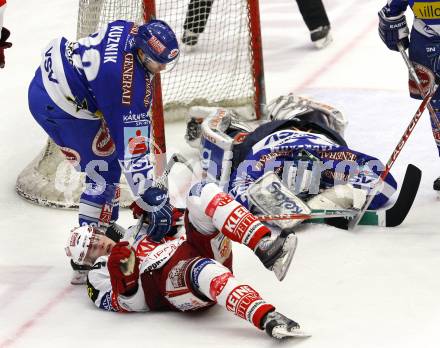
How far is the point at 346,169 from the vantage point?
423 cm

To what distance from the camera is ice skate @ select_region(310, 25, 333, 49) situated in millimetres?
6445

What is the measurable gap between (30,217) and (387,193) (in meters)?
1.48

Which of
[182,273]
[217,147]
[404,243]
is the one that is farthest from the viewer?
[217,147]

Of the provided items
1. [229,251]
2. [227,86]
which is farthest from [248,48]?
[229,251]

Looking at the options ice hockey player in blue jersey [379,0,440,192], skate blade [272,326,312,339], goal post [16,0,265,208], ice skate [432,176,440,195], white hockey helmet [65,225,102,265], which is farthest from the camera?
goal post [16,0,265,208]

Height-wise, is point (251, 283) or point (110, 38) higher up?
point (110, 38)

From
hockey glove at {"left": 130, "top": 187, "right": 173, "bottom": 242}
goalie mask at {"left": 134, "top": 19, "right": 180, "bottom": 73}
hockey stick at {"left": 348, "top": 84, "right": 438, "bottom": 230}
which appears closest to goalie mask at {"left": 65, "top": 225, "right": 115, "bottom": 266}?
hockey glove at {"left": 130, "top": 187, "right": 173, "bottom": 242}

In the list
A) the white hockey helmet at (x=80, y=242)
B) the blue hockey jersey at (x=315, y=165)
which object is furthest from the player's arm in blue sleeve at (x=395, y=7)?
the white hockey helmet at (x=80, y=242)

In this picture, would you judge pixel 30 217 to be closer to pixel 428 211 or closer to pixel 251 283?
pixel 251 283

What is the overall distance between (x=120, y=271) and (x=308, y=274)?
706 mm

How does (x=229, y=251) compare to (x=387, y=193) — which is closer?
(x=229, y=251)

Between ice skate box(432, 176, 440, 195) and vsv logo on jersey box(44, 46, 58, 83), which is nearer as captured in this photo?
vsv logo on jersey box(44, 46, 58, 83)

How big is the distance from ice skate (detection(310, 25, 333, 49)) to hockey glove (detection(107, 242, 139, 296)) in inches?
134

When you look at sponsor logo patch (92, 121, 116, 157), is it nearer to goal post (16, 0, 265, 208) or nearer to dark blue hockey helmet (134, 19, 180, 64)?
dark blue hockey helmet (134, 19, 180, 64)
